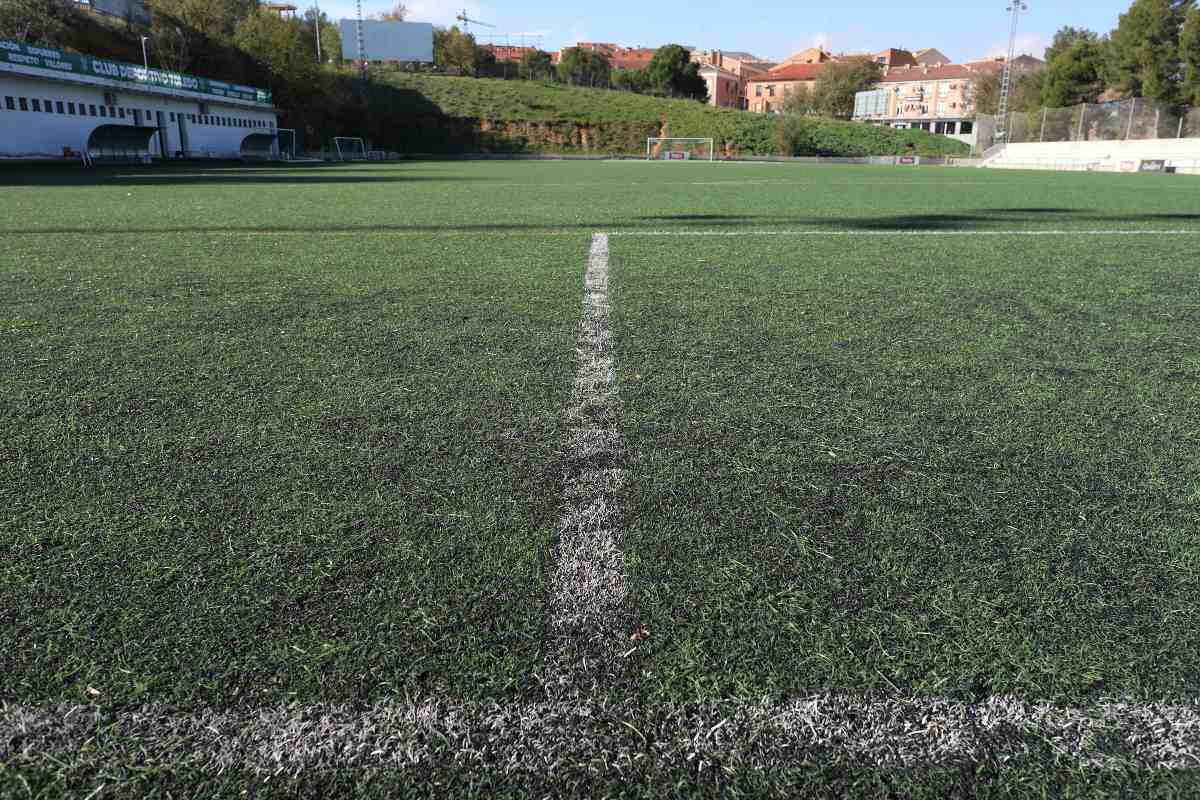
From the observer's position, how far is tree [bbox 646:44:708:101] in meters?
92.7

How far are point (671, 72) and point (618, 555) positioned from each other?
9933 cm

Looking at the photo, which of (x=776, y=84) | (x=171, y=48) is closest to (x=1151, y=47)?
(x=171, y=48)

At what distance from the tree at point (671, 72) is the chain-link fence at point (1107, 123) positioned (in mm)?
56443

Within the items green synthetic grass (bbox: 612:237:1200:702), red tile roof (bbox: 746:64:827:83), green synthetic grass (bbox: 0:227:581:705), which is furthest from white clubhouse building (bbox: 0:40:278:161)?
red tile roof (bbox: 746:64:827:83)

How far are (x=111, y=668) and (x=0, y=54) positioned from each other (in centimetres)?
3181

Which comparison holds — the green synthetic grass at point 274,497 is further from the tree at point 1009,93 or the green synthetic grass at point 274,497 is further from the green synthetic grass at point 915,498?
the tree at point 1009,93

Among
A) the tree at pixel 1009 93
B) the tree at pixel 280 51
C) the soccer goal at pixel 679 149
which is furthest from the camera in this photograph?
the tree at pixel 1009 93

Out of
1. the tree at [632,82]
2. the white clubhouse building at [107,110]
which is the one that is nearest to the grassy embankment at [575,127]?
the white clubhouse building at [107,110]

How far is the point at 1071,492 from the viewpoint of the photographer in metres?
1.95

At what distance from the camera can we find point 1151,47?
47219mm

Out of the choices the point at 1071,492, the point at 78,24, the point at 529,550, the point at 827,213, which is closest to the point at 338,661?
the point at 529,550

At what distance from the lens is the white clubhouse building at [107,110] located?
26.3 m

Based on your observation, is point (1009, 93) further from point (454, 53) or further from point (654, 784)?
point (654, 784)

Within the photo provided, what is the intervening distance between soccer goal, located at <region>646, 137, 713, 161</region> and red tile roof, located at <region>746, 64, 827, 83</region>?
6237cm
